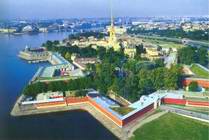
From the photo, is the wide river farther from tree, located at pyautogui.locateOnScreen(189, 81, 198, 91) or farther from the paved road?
tree, located at pyautogui.locateOnScreen(189, 81, 198, 91)

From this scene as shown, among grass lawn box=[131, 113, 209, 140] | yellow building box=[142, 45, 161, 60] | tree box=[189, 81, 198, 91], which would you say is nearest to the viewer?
grass lawn box=[131, 113, 209, 140]

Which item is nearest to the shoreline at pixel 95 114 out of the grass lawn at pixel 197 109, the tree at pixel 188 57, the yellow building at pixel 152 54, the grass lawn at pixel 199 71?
the grass lawn at pixel 197 109

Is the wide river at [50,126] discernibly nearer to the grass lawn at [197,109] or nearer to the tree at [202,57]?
the grass lawn at [197,109]

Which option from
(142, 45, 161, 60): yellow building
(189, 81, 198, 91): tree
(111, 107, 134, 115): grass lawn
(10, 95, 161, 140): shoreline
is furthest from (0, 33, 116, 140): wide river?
(142, 45, 161, 60): yellow building

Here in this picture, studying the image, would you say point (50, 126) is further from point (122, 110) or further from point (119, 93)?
point (119, 93)

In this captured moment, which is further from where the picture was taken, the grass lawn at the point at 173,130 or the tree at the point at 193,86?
the tree at the point at 193,86
